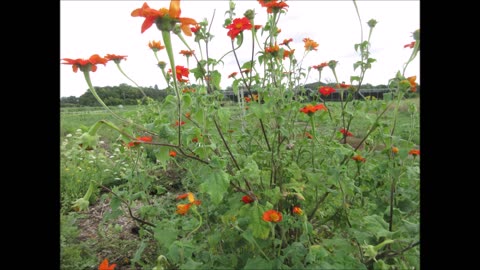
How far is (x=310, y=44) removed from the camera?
5.67 feet

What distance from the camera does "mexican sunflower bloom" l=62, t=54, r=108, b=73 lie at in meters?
1.07

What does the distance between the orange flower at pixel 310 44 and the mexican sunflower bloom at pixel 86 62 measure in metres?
0.99

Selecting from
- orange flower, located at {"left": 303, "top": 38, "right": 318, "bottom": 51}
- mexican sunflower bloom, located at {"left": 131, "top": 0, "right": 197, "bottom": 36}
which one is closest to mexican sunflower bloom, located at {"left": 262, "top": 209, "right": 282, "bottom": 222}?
mexican sunflower bloom, located at {"left": 131, "top": 0, "right": 197, "bottom": 36}

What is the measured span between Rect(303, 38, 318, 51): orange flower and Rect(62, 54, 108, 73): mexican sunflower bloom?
99 centimetres

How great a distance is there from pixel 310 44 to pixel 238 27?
575mm

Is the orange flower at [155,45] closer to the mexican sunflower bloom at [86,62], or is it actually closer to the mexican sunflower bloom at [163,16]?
the mexican sunflower bloom at [86,62]

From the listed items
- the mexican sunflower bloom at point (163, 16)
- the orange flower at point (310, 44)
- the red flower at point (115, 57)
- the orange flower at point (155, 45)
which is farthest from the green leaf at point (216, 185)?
the orange flower at point (310, 44)

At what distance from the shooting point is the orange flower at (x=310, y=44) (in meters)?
1.73

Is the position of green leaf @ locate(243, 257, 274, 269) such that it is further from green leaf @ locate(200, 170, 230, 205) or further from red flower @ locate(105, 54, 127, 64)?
red flower @ locate(105, 54, 127, 64)

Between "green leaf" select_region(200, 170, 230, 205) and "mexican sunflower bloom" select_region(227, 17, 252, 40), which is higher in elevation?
"mexican sunflower bloom" select_region(227, 17, 252, 40)

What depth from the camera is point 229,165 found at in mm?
1533

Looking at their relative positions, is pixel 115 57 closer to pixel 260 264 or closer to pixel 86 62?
pixel 86 62

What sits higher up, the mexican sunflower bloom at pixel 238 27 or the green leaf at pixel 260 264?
the mexican sunflower bloom at pixel 238 27
